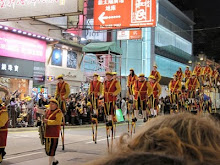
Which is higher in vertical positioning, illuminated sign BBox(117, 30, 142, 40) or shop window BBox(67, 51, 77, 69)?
illuminated sign BBox(117, 30, 142, 40)

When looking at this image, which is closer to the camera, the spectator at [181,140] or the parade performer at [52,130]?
the spectator at [181,140]

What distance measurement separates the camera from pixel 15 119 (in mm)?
16266

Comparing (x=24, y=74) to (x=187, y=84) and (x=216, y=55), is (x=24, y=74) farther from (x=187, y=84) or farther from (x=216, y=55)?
(x=216, y=55)

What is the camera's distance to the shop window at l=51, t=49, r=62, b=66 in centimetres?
2378

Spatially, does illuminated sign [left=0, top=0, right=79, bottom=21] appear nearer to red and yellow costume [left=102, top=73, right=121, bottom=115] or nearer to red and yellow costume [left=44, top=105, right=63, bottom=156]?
red and yellow costume [left=102, top=73, right=121, bottom=115]

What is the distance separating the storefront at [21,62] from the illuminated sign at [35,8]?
7.16 metres

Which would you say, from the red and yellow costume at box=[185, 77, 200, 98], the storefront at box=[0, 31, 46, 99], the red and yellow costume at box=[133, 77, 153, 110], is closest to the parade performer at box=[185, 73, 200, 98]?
the red and yellow costume at box=[185, 77, 200, 98]

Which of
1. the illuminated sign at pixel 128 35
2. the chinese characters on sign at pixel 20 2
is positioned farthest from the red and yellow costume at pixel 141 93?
the illuminated sign at pixel 128 35

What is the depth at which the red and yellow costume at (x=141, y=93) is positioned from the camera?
1244cm

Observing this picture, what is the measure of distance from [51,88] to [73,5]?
12824 millimetres

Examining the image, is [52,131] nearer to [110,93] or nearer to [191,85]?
[110,93]

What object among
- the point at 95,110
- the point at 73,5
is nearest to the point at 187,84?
the point at 95,110

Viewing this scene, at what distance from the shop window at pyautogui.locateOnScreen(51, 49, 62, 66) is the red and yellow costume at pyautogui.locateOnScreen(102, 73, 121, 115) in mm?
13202

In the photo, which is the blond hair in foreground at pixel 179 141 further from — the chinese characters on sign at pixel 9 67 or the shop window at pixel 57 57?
the shop window at pixel 57 57
